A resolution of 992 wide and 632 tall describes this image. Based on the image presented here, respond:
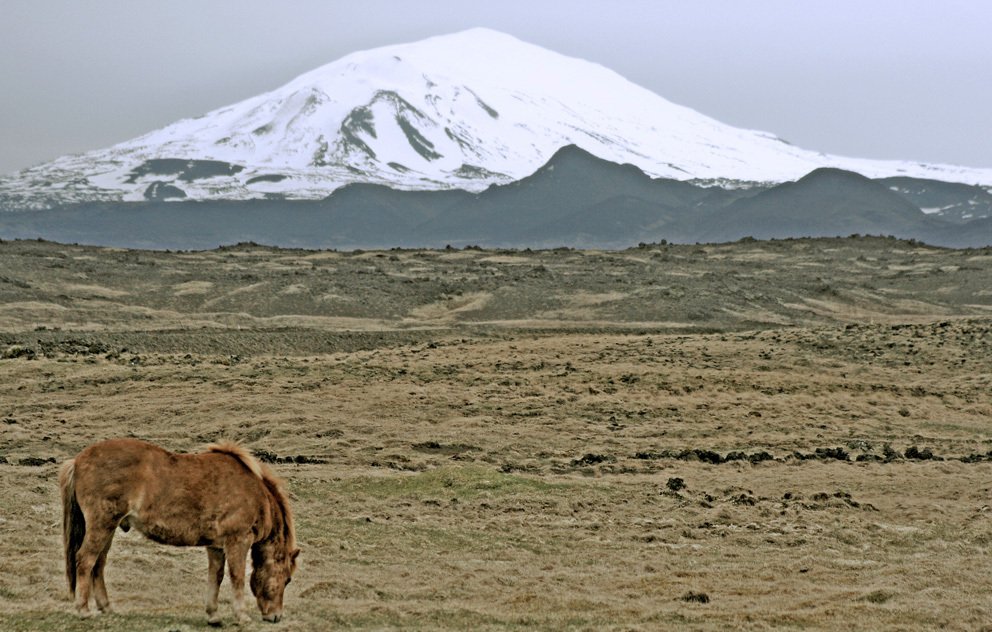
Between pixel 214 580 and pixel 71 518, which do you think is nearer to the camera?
pixel 71 518

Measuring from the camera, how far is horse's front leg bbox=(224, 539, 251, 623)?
1059cm

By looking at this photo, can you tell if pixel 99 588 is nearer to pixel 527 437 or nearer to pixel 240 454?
pixel 240 454

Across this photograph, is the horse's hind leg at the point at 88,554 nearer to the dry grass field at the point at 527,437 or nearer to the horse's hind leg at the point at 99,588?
the horse's hind leg at the point at 99,588

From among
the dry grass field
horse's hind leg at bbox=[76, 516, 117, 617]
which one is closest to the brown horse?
horse's hind leg at bbox=[76, 516, 117, 617]

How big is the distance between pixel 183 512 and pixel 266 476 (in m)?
0.89

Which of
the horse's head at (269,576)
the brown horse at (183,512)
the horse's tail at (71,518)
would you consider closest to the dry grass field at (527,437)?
the horse's head at (269,576)

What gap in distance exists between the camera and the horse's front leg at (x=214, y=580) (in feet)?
34.4

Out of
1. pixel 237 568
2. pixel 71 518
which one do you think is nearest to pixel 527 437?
pixel 237 568

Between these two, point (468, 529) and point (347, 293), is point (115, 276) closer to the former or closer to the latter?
point (347, 293)

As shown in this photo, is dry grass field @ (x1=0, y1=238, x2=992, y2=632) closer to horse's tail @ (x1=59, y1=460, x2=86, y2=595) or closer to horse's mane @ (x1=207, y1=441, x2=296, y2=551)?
horse's tail @ (x1=59, y1=460, x2=86, y2=595)

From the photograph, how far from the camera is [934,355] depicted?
37.0m

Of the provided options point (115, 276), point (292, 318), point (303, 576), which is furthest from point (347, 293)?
point (303, 576)

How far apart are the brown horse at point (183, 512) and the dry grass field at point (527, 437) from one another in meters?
0.41

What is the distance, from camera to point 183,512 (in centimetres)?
1034
